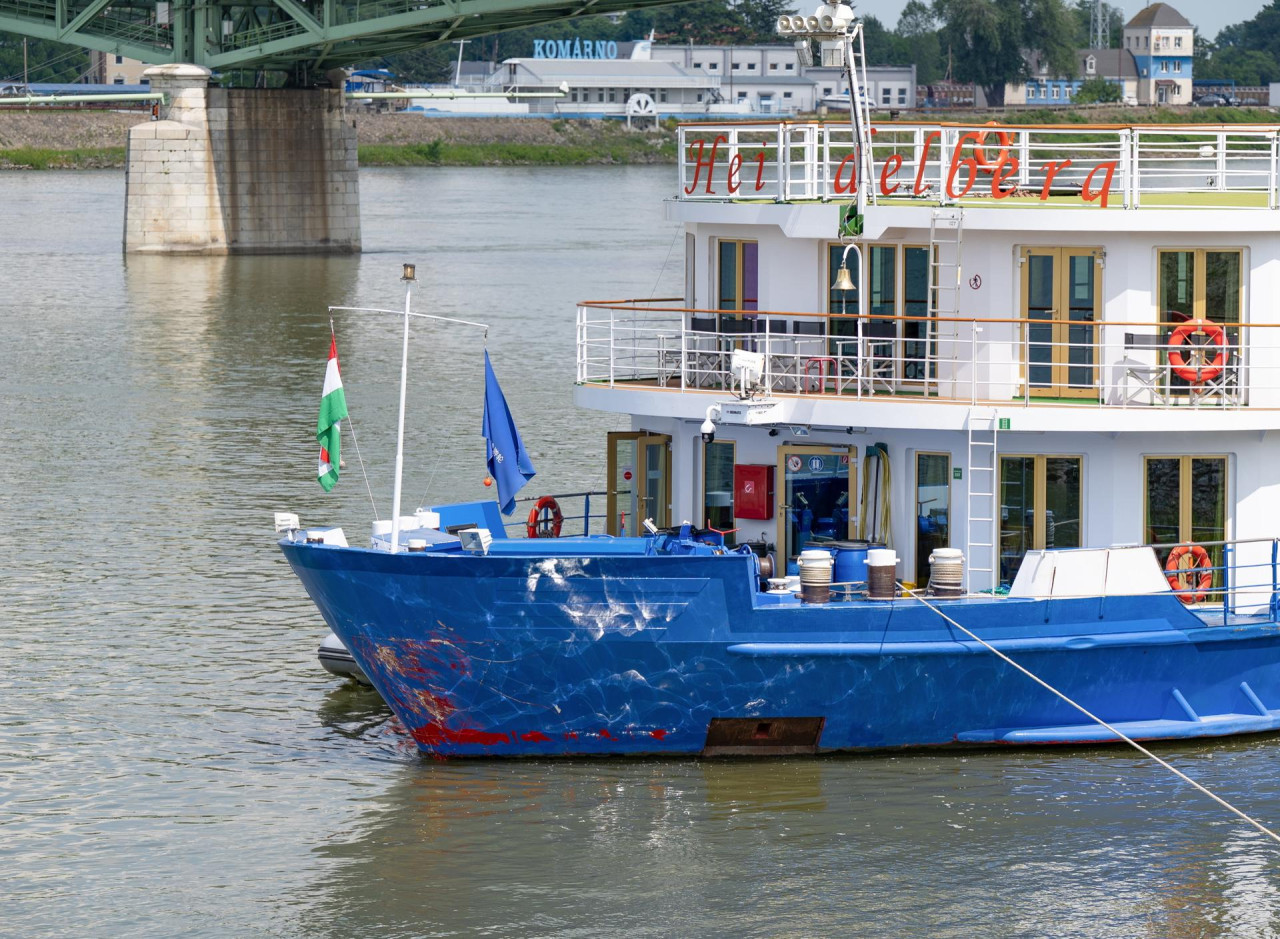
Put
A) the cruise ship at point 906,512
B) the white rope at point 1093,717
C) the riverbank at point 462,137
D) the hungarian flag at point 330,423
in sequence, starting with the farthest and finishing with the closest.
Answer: the riverbank at point 462,137
the hungarian flag at point 330,423
the cruise ship at point 906,512
the white rope at point 1093,717

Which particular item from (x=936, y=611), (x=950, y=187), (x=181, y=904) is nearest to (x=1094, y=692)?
(x=936, y=611)

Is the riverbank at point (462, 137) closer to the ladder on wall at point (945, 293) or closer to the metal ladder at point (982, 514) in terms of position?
the ladder on wall at point (945, 293)

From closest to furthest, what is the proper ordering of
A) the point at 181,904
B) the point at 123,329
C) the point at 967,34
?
the point at 181,904 < the point at 123,329 < the point at 967,34

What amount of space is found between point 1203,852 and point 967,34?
Answer: 516ft

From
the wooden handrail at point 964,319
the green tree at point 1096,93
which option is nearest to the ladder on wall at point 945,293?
the wooden handrail at point 964,319

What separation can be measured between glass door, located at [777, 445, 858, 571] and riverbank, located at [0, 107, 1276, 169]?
10569 centimetres

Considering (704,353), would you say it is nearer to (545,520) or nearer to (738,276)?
(738,276)

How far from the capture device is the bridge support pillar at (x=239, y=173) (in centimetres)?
7144

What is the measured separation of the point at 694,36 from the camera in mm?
190625

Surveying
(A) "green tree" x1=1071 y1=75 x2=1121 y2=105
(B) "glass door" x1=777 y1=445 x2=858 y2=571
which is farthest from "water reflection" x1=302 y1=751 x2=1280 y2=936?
(A) "green tree" x1=1071 y1=75 x2=1121 y2=105

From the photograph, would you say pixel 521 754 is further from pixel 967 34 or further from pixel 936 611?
pixel 967 34

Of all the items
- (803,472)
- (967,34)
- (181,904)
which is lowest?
(181,904)

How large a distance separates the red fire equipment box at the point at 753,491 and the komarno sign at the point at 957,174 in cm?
254

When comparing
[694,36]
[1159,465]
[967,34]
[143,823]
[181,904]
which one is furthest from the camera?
[694,36]
